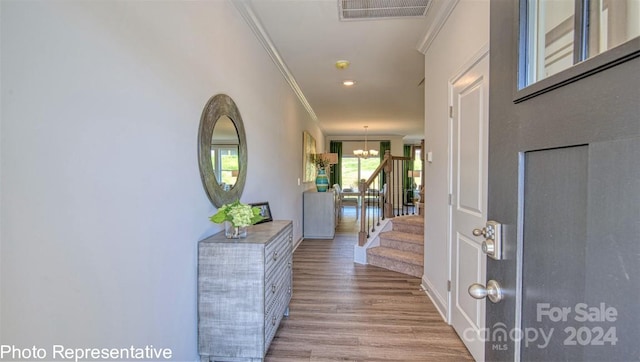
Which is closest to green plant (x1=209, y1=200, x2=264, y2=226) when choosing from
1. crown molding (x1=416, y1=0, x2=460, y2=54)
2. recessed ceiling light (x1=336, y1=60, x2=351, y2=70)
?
crown molding (x1=416, y1=0, x2=460, y2=54)

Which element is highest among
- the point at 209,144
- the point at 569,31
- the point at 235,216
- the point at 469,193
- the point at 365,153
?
the point at 365,153

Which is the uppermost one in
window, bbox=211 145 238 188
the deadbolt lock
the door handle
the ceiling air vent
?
the ceiling air vent

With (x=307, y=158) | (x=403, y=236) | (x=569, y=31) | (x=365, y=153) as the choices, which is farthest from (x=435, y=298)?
(x=365, y=153)

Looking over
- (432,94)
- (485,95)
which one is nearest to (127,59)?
(485,95)

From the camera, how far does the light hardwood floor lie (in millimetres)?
2129

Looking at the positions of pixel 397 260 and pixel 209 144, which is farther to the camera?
pixel 397 260

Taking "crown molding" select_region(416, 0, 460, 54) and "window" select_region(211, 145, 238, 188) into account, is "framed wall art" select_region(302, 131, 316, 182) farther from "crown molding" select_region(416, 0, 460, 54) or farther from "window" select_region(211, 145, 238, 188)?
"window" select_region(211, 145, 238, 188)

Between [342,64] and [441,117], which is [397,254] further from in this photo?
[342,64]

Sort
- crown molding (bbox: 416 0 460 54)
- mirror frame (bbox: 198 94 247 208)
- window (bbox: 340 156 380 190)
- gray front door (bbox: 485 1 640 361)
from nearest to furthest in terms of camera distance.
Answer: gray front door (bbox: 485 1 640 361), mirror frame (bbox: 198 94 247 208), crown molding (bbox: 416 0 460 54), window (bbox: 340 156 380 190)

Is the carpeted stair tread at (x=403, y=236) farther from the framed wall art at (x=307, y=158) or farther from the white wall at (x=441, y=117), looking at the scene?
the framed wall art at (x=307, y=158)

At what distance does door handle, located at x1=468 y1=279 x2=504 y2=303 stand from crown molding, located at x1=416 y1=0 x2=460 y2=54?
222 centimetres

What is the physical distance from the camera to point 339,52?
11.4 feet

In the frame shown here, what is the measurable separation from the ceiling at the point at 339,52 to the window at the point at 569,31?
2083 millimetres

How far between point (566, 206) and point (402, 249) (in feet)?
12.4
